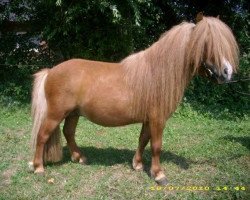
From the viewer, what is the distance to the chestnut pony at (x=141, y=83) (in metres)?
3.81

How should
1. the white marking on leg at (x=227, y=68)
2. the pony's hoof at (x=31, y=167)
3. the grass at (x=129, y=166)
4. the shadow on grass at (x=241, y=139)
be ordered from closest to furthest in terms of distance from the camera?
the white marking on leg at (x=227, y=68) → the grass at (x=129, y=166) → the pony's hoof at (x=31, y=167) → the shadow on grass at (x=241, y=139)

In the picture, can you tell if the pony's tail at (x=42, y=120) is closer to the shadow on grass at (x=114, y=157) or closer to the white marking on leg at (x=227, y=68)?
the shadow on grass at (x=114, y=157)

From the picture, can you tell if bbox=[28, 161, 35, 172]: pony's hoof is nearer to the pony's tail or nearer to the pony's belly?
the pony's tail

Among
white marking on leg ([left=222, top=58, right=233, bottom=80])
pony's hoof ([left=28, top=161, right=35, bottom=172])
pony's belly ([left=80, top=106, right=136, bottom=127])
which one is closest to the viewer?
white marking on leg ([left=222, top=58, right=233, bottom=80])

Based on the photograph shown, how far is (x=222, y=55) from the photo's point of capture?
3.72 m

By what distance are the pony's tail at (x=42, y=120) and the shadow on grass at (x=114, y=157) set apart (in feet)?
1.25

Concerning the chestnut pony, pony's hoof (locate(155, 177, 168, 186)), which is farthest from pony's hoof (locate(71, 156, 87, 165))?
pony's hoof (locate(155, 177, 168, 186))

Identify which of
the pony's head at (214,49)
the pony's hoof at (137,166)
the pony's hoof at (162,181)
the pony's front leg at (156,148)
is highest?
the pony's head at (214,49)

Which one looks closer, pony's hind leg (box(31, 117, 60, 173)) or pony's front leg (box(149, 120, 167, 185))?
pony's front leg (box(149, 120, 167, 185))

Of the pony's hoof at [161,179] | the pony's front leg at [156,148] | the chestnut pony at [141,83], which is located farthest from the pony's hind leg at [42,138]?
the pony's hoof at [161,179]

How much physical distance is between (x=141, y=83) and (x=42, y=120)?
135 centimetres

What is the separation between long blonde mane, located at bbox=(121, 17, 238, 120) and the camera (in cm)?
377

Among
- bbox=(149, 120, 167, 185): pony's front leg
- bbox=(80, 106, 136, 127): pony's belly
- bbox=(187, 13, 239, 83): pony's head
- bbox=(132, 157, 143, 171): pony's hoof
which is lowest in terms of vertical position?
bbox=(132, 157, 143, 171): pony's hoof

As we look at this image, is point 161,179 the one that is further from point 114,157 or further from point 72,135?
point 72,135
